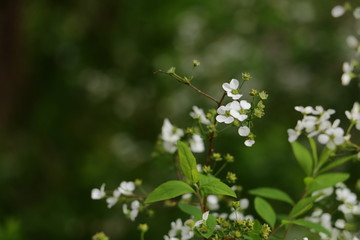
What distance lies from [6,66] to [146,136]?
2.17 metres

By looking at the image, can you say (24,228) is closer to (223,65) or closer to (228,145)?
(228,145)

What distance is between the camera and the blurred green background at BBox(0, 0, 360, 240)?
17.8 feet

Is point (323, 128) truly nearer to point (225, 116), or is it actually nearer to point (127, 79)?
point (225, 116)

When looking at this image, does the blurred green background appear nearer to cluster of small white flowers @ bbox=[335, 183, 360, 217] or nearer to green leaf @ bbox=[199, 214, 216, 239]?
cluster of small white flowers @ bbox=[335, 183, 360, 217]

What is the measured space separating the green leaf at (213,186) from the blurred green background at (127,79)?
3460 millimetres

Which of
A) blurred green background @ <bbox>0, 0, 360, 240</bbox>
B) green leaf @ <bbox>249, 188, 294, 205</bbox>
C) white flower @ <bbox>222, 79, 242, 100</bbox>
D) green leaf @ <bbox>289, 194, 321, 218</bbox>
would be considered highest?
white flower @ <bbox>222, 79, 242, 100</bbox>

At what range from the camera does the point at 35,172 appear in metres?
6.03

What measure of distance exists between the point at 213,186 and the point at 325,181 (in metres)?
0.47

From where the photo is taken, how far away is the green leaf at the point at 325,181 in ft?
5.57

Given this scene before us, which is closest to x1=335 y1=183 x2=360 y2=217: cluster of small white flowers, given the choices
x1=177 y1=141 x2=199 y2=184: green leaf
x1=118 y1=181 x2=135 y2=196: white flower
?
x1=177 y1=141 x2=199 y2=184: green leaf

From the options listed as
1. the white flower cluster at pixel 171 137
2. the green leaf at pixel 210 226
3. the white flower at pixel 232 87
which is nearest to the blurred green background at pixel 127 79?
the white flower cluster at pixel 171 137

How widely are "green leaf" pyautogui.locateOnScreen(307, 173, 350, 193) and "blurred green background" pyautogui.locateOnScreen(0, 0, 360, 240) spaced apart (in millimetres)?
3173

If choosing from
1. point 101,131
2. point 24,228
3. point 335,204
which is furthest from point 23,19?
point 335,204

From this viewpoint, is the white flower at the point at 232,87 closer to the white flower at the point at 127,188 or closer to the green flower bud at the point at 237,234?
the green flower bud at the point at 237,234
